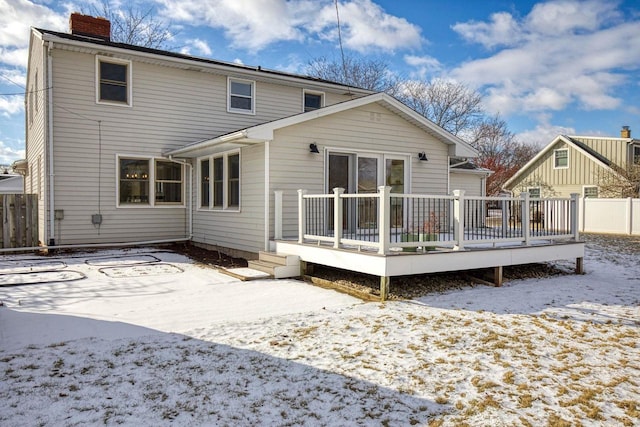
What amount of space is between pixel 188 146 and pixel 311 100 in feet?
17.5

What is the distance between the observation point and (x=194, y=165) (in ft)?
41.0

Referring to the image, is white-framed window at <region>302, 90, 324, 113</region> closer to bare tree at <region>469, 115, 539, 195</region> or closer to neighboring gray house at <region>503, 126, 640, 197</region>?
neighboring gray house at <region>503, 126, 640, 197</region>

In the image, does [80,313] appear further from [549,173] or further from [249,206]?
[549,173]

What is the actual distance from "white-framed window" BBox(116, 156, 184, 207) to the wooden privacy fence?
2101mm

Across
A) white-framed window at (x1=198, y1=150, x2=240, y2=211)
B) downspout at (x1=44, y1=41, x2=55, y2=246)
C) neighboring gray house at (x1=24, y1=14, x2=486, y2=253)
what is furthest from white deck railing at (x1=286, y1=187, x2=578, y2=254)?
downspout at (x1=44, y1=41, x2=55, y2=246)

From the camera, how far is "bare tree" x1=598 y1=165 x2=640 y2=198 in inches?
801

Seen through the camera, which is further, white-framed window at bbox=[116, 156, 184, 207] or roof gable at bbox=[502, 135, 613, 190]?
roof gable at bbox=[502, 135, 613, 190]

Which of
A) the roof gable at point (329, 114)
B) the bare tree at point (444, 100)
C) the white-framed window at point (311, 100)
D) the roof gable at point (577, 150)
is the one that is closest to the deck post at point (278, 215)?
the roof gable at point (329, 114)

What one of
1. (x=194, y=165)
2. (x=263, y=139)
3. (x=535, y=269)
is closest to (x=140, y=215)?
(x=194, y=165)

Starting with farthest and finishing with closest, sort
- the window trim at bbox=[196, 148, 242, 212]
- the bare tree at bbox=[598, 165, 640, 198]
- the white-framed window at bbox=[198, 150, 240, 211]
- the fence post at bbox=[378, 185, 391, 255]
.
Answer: the bare tree at bbox=[598, 165, 640, 198] < the white-framed window at bbox=[198, 150, 240, 211] < the window trim at bbox=[196, 148, 242, 212] < the fence post at bbox=[378, 185, 391, 255]

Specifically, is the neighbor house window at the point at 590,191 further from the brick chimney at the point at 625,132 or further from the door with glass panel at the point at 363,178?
the door with glass panel at the point at 363,178

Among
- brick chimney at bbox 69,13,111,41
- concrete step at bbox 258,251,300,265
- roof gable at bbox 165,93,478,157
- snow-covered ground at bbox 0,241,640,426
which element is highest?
brick chimney at bbox 69,13,111,41

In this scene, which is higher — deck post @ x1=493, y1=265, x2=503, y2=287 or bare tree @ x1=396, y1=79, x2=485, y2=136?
bare tree @ x1=396, y1=79, x2=485, y2=136

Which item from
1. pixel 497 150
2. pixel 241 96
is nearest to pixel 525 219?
pixel 241 96
